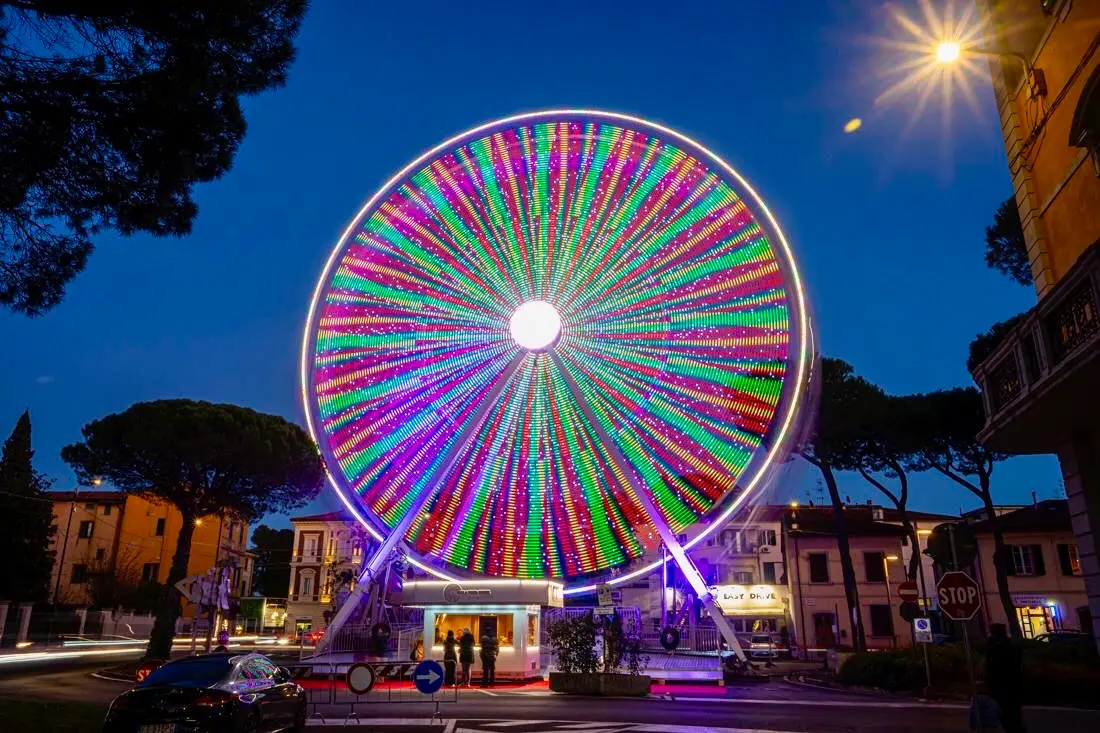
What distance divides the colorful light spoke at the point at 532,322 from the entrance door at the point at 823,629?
28.3m

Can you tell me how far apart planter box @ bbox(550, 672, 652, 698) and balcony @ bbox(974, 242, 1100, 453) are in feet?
29.4

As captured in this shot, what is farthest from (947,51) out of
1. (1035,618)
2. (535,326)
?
(1035,618)

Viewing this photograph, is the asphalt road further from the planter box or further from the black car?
the black car

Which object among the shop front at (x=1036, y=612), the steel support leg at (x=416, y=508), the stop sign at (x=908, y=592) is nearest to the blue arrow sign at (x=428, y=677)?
the steel support leg at (x=416, y=508)

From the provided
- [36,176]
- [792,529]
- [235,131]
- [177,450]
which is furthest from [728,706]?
[792,529]

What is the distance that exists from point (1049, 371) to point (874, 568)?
127 ft

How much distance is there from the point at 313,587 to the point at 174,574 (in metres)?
38.1

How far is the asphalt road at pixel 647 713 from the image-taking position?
474 inches

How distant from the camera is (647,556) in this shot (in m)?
22.4

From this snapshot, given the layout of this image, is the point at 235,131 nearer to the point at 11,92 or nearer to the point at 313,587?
the point at 11,92

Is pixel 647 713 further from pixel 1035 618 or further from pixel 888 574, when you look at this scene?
pixel 888 574

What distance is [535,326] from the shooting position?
2125 cm

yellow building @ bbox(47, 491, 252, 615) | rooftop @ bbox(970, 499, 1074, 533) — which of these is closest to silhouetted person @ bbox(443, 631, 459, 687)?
rooftop @ bbox(970, 499, 1074, 533)

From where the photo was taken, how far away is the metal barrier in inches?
575
